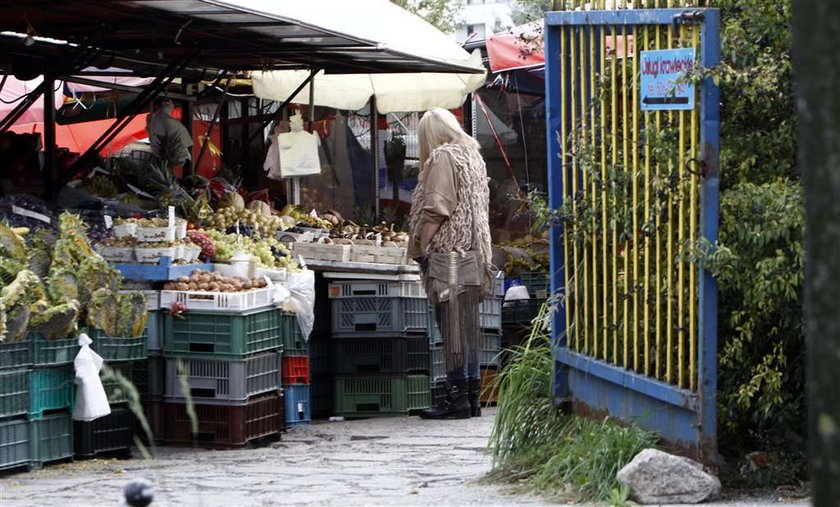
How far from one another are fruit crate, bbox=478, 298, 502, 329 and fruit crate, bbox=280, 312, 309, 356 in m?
2.00

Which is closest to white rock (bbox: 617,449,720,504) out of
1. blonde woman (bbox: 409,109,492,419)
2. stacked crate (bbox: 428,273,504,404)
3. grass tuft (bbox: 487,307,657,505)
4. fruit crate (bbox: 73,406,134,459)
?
grass tuft (bbox: 487,307,657,505)

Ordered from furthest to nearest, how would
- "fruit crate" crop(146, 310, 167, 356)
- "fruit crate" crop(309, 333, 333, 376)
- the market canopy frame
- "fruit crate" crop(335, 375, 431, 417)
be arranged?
"fruit crate" crop(309, 333, 333, 376) < "fruit crate" crop(335, 375, 431, 417) < the market canopy frame < "fruit crate" crop(146, 310, 167, 356)

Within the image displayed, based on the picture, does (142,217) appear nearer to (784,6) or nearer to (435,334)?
(435,334)

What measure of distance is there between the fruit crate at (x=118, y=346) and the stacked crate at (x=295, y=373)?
4.08 feet

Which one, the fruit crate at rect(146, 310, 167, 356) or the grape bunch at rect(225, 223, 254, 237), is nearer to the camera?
the fruit crate at rect(146, 310, 167, 356)

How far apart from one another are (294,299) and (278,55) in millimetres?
2916

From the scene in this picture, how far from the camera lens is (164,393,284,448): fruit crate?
848cm

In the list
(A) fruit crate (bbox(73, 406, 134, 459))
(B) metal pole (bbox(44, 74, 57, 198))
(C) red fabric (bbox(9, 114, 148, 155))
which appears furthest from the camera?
(C) red fabric (bbox(9, 114, 148, 155))

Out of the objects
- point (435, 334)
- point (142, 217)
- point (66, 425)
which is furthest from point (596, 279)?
point (142, 217)

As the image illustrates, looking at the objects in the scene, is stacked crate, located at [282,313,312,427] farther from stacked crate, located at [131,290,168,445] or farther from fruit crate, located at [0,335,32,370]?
fruit crate, located at [0,335,32,370]

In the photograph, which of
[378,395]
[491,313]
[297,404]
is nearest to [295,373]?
[297,404]

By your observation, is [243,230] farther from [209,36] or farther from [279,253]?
[209,36]

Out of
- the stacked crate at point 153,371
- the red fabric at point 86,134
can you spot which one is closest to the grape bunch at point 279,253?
the stacked crate at point 153,371

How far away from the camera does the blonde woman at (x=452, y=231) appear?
9367 millimetres
